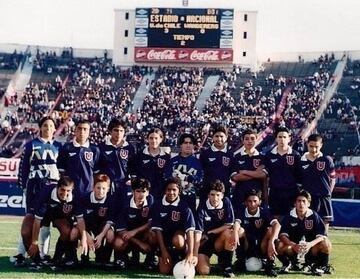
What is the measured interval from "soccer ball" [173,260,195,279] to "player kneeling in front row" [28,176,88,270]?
1140 millimetres

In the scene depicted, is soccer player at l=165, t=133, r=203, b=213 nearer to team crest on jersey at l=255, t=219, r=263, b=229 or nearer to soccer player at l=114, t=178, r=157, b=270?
soccer player at l=114, t=178, r=157, b=270

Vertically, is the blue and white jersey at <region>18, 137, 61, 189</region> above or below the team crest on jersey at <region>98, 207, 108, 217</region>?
above

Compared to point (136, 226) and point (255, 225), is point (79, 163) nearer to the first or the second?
point (136, 226)

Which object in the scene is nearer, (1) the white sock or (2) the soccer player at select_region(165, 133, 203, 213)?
(1) the white sock

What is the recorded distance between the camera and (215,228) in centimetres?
750

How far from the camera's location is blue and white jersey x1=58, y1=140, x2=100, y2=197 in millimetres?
7805

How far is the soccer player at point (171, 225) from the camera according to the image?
7211mm

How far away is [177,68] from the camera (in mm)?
43219

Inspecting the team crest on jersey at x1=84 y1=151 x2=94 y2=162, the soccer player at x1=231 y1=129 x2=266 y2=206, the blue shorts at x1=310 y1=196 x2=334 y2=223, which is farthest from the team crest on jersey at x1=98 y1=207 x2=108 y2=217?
the blue shorts at x1=310 y1=196 x2=334 y2=223

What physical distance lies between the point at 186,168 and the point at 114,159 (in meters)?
0.95

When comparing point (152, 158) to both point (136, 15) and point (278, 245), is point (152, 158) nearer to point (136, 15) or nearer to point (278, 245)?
point (278, 245)

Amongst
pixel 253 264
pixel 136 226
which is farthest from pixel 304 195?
pixel 136 226

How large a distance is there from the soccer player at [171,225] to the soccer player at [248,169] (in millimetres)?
1082

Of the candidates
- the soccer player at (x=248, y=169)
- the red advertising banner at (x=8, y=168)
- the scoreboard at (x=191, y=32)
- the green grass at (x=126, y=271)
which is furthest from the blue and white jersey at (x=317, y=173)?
the scoreboard at (x=191, y=32)
